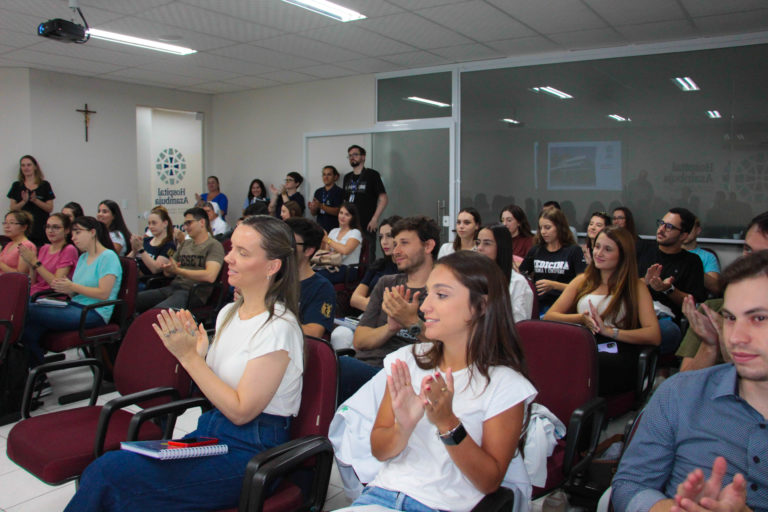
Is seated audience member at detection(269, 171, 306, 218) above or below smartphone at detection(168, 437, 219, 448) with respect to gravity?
above

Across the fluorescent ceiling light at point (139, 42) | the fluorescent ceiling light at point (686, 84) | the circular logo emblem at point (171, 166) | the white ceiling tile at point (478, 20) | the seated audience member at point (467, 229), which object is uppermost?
the fluorescent ceiling light at point (139, 42)

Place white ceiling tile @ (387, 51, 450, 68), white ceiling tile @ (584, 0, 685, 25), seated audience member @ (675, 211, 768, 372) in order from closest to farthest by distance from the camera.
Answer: seated audience member @ (675, 211, 768, 372) < white ceiling tile @ (584, 0, 685, 25) < white ceiling tile @ (387, 51, 450, 68)

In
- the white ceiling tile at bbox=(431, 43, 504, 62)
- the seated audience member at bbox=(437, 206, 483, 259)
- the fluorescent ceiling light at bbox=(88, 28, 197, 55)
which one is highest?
the fluorescent ceiling light at bbox=(88, 28, 197, 55)

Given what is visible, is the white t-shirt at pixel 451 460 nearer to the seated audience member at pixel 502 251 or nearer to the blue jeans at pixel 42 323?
the seated audience member at pixel 502 251

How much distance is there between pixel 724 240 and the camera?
17.9 ft

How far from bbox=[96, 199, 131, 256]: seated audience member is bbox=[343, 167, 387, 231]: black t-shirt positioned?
9.26ft

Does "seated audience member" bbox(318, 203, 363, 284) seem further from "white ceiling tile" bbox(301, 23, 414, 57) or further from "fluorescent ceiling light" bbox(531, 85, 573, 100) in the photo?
"fluorescent ceiling light" bbox(531, 85, 573, 100)

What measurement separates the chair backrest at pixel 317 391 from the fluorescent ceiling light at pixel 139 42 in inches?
207

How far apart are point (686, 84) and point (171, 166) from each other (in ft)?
25.1

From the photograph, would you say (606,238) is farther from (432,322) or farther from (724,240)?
(724,240)

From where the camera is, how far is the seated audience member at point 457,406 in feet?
4.42

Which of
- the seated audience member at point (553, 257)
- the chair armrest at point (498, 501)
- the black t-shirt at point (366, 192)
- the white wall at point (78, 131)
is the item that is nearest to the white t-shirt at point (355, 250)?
the black t-shirt at point (366, 192)

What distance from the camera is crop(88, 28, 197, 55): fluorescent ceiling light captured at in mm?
5816

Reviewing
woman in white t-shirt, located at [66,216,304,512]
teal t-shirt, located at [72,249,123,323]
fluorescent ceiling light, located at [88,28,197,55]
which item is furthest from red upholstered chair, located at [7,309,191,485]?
fluorescent ceiling light, located at [88,28,197,55]
